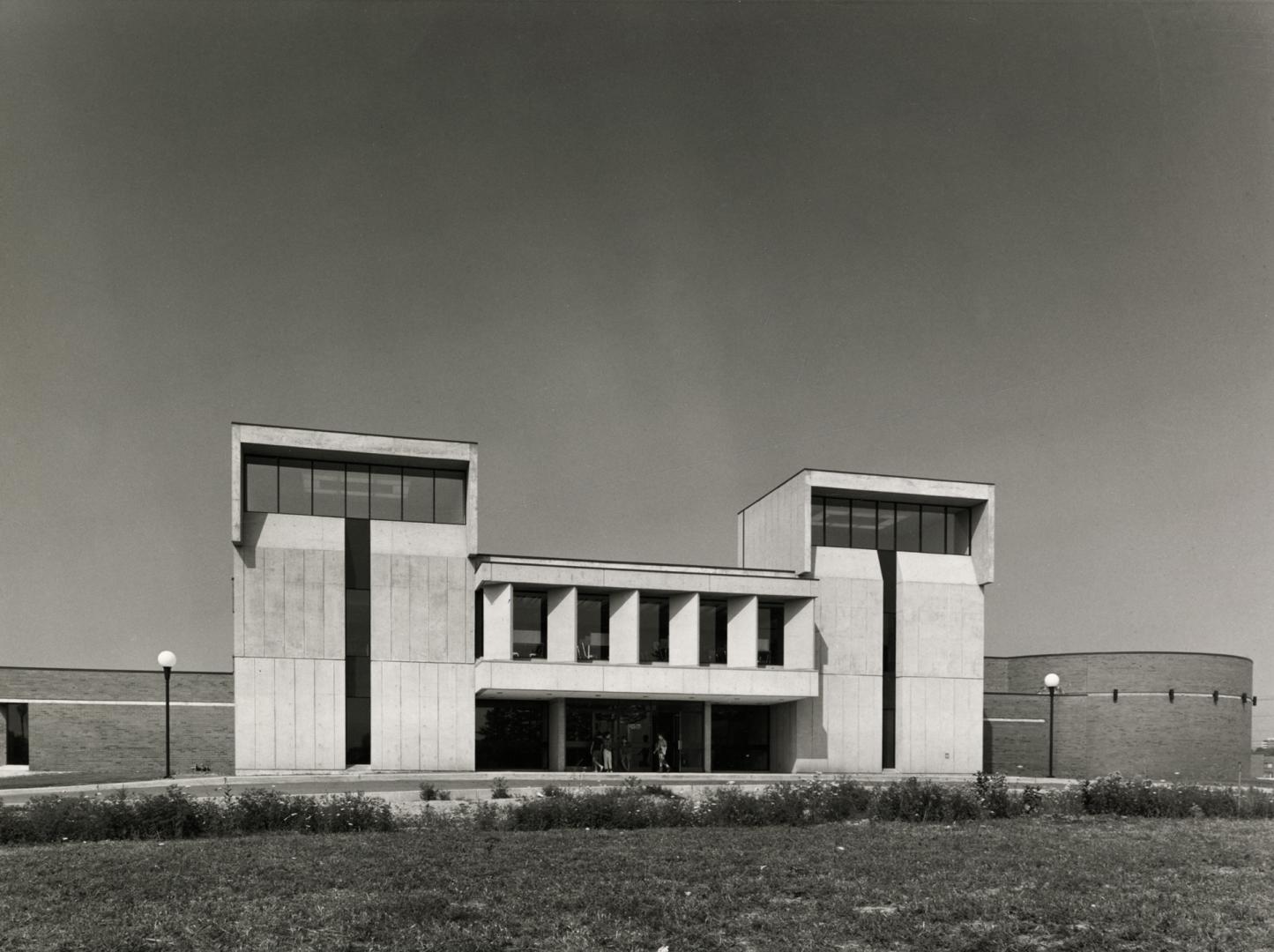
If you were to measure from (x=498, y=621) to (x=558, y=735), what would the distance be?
4895mm

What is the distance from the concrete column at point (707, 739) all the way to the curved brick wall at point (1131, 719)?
49.8ft

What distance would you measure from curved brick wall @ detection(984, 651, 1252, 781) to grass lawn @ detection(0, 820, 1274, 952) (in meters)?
32.7

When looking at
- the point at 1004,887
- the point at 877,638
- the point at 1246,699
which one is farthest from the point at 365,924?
the point at 1246,699

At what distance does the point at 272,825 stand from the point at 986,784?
13.3 m

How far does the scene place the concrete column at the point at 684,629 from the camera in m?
37.2

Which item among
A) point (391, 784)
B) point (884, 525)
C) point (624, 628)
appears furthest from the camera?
point (884, 525)

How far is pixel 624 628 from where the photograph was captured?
37.2 m

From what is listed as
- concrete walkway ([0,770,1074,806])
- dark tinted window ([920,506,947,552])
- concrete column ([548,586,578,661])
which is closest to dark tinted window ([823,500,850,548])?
dark tinted window ([920,506,947,552])

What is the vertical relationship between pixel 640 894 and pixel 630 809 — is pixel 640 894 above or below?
above

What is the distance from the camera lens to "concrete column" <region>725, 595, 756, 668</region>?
124ft

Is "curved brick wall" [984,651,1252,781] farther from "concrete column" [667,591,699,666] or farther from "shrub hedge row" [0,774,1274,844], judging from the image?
"shrub hedge row" [0,774,1274,844]

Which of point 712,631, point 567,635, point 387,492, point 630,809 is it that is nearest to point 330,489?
point 387,492

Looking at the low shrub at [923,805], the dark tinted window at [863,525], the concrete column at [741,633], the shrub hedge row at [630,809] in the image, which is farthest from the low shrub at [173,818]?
the dark tinted window at [863,525]

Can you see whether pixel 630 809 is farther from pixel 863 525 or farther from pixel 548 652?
pixel 863 525
